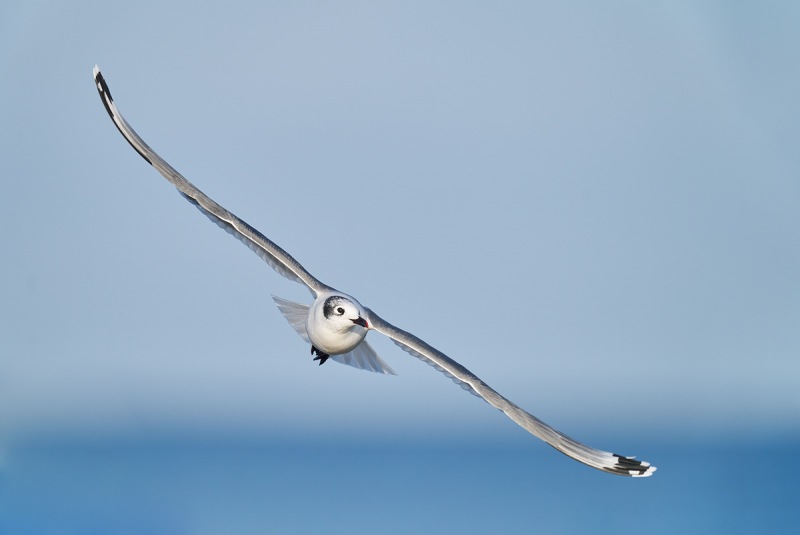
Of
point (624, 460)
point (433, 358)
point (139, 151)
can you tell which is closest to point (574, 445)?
point (624, 460)

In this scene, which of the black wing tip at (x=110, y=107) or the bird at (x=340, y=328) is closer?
the bird at (x=340, y=328)

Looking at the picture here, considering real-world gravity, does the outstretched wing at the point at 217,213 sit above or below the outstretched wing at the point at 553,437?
above

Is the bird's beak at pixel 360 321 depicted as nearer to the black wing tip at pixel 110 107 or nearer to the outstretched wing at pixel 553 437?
the outstretched wing at pixel 553 437

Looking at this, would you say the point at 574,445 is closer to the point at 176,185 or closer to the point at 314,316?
the point at 314,316

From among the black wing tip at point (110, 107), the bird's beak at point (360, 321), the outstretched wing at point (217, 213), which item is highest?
the black wing tip at point (110, 107)

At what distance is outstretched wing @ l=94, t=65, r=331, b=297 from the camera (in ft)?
27.8

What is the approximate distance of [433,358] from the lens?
26.7 feet

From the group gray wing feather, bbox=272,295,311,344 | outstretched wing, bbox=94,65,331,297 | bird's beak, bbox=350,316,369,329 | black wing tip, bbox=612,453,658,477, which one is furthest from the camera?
gray wing feather, bbox=272,295,311,344

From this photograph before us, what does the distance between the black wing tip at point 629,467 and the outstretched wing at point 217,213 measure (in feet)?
7.92

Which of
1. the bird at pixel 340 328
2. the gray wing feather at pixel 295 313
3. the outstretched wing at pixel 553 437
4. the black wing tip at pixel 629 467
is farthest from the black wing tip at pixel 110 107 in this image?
the black wing tip at pixel 629 467

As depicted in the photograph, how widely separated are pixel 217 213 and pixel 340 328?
1.18 metres

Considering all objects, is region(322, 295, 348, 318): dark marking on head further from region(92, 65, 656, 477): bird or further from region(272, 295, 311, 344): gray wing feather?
region(272, 295, 311, 344): gray wing feather

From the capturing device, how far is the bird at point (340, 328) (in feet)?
25.9

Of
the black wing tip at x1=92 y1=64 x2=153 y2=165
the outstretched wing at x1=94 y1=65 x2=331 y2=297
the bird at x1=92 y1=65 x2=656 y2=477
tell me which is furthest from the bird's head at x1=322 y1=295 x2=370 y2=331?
the black wing tip at x1=92 y1=64 x2=153 y2=165
